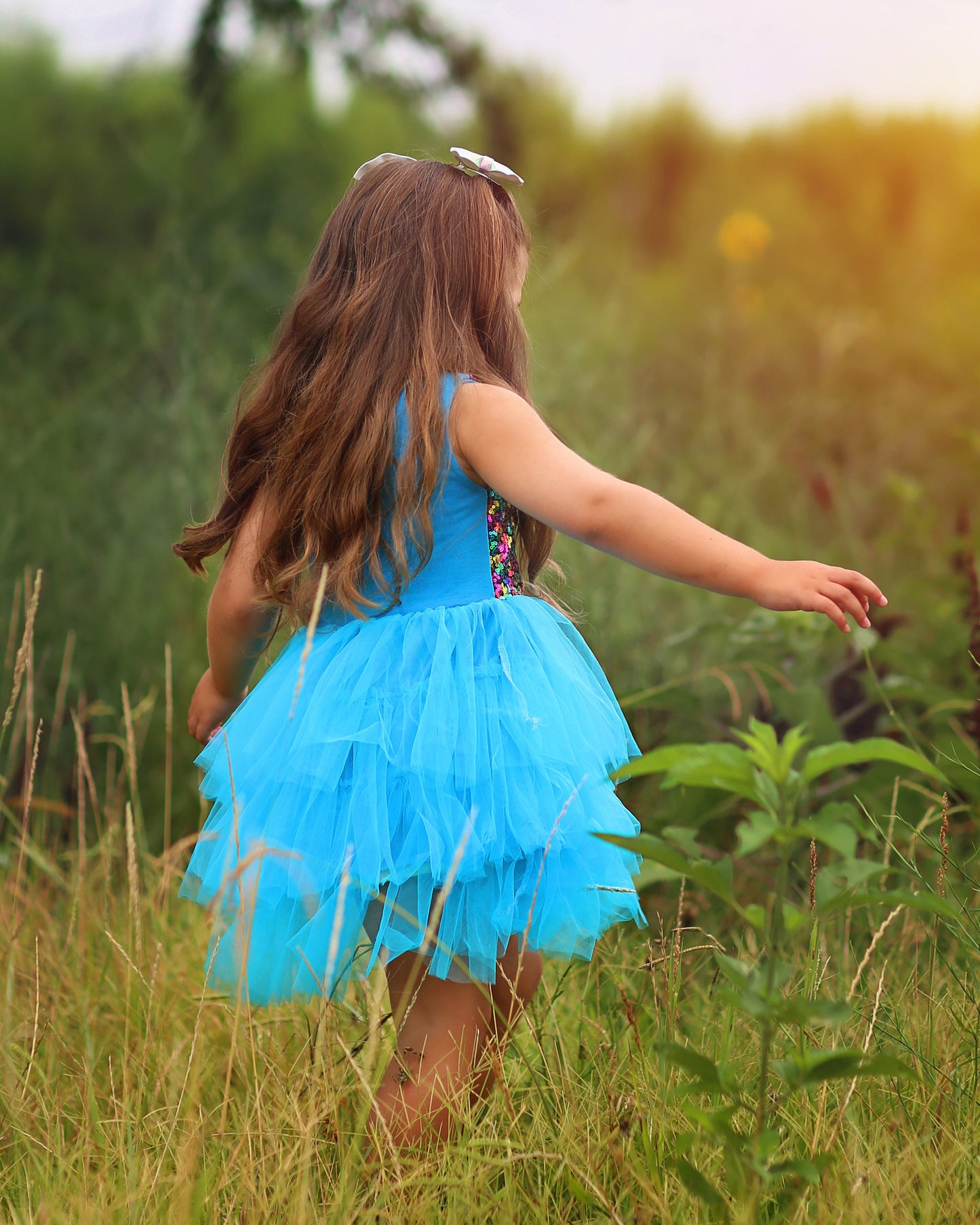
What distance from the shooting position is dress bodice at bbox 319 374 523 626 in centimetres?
154

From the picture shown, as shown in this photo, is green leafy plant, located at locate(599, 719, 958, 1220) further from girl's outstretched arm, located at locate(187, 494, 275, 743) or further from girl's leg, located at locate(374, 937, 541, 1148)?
girl's outstretched arm, located at locate(187, 494, 275, 743)

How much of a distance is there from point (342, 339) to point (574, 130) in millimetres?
5284

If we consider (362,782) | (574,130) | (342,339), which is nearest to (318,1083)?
(362,782)

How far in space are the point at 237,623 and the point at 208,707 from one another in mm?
182

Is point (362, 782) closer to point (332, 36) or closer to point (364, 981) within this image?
point (364, 981)

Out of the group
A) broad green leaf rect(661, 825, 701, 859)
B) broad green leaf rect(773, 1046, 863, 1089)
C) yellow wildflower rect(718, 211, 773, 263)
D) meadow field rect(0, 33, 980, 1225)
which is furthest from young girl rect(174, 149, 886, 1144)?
yellow wildflower rect(718, 211, 773, 263)

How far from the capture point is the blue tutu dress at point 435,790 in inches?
54.1

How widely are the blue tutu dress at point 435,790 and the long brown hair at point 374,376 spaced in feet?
0.14

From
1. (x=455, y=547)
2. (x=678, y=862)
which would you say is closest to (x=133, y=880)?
(x=455, y=547)

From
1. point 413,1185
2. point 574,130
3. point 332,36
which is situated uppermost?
point 574,130

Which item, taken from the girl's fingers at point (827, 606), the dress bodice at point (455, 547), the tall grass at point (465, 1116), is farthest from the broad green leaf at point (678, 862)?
the dress bodice at point (455, 547)

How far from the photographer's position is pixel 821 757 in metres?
0.96

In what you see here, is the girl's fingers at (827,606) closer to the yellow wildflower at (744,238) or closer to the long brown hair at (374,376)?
the long brown hair at (374,376)

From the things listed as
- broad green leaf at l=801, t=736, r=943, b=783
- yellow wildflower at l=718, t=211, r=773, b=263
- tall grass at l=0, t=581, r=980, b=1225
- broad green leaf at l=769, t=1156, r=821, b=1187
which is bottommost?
tall grass at l=0, t=581, r=980, b=1225
